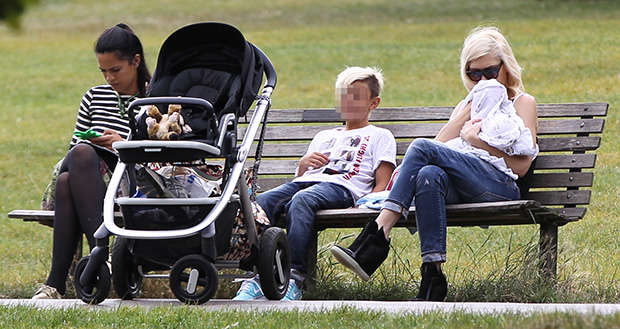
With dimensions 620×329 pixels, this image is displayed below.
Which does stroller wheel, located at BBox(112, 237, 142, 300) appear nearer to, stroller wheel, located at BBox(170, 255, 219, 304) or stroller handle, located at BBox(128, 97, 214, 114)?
stroller wheel, located at BBox(170, 255, 219, 304)

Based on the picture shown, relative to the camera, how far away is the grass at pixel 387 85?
5109mm

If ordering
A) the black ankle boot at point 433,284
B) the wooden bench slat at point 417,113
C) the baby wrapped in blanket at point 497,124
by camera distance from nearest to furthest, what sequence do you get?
the black ankle boot at point 433,284 → the baby wrapped in blanket at point 497,124 → the wooden bench slat at point 417,113

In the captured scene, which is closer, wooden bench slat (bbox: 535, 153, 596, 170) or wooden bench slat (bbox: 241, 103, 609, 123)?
wooden bench slat (bbox: 535, 153, 596, 170)

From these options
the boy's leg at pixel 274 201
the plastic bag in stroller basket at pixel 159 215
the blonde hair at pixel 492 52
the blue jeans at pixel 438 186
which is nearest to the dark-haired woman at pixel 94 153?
the plastic bag in stroller basket at pixel 159 215

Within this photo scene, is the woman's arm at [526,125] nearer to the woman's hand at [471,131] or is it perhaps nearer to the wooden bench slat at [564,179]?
the woman's hand at [471,131]

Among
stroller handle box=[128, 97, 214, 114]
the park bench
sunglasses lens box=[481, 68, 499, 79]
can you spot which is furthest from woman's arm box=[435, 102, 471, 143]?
stroller handle box=[128, 97, 214, 114]

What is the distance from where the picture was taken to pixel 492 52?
5.31 metres

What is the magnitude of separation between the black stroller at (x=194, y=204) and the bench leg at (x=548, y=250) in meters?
1.39

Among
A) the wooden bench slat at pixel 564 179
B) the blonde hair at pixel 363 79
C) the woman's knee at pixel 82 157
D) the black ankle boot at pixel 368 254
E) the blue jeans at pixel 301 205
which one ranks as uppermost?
the blonde hair at pixel 363 79

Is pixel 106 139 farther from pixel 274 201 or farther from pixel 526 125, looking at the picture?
pixel 526 125

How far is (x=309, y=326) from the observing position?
3.87m

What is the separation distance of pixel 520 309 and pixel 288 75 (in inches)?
570

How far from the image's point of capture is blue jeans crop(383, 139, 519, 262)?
189 inches

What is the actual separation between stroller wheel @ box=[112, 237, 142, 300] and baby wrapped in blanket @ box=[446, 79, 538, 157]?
1.83 metres
